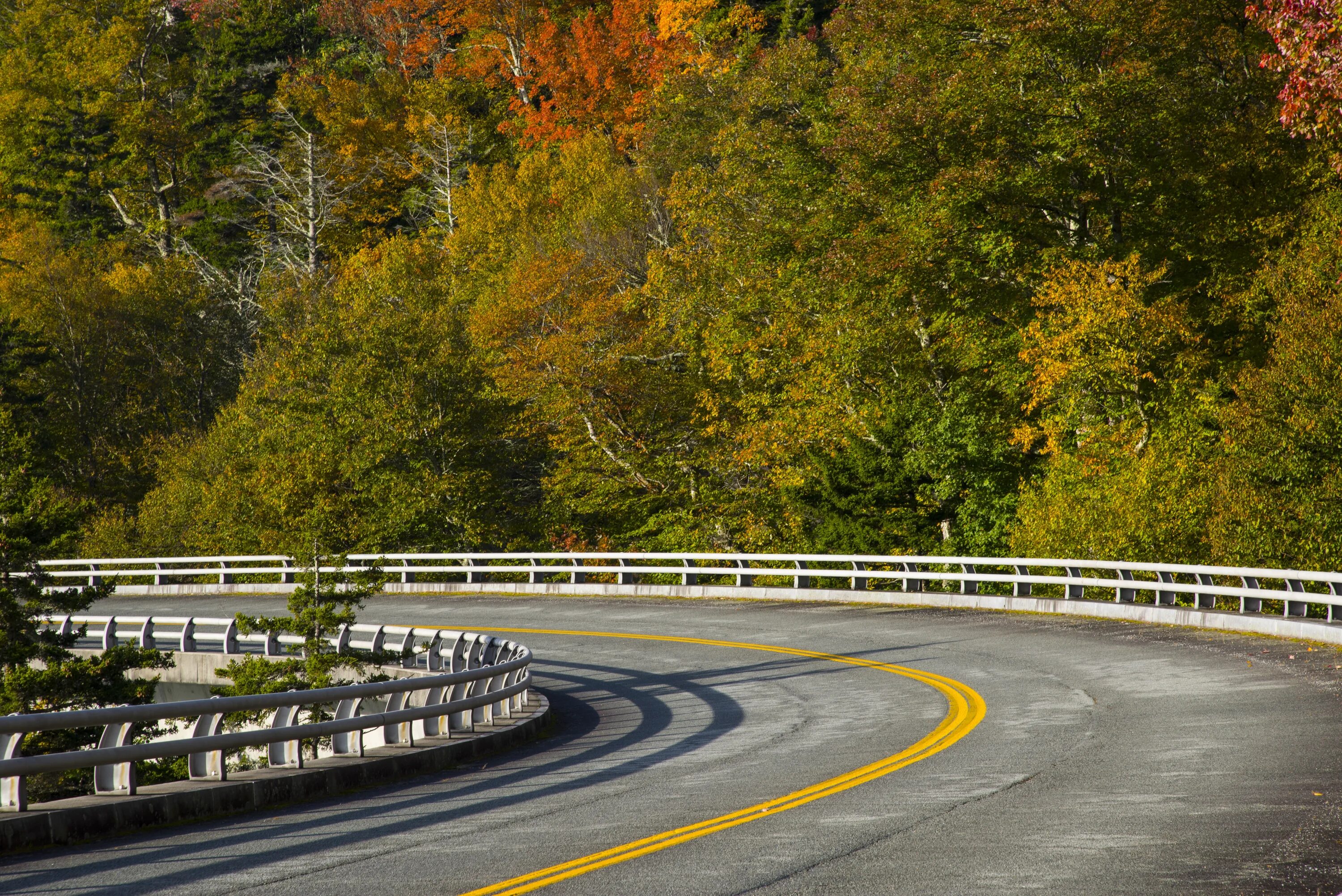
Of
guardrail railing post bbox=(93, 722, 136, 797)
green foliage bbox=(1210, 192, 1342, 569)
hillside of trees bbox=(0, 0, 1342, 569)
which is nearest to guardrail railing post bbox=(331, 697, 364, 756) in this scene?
guardrail railing post bbox=(93, 722, 136, 797)

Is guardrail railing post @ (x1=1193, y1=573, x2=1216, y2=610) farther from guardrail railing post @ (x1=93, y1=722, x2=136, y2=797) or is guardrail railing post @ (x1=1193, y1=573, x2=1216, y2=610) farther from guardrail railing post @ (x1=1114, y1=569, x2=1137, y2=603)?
guardrail railing post @ (x1=93, y1=722, x2=136, y2=797)

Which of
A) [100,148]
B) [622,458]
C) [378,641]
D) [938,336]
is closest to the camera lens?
[378,641]

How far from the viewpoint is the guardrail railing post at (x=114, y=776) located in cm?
991

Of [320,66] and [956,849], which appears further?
[320,66]

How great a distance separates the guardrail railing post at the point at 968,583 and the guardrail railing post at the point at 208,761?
62.6 feet

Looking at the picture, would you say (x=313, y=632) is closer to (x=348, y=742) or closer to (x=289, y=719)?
(x=348, y=742)

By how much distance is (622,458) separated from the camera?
46312mm

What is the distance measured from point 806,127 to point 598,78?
3230cm

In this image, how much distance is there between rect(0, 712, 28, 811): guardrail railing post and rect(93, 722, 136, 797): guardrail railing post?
65cm

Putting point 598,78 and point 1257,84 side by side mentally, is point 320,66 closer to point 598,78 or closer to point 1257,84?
point 598,78

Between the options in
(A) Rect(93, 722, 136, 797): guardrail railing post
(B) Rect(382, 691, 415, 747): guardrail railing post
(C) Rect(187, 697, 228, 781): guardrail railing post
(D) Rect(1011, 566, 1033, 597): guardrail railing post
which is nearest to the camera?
(A) Rect(93, 722, 136, 797): guardrail railing post

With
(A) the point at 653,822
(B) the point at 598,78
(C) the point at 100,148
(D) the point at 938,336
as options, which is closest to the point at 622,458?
(D) the point at 938,336

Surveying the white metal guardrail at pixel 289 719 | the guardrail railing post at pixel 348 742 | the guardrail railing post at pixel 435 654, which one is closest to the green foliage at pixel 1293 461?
the white metal guardrail at pixel 289 719

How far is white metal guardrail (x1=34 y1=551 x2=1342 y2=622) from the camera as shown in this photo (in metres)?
22.3
